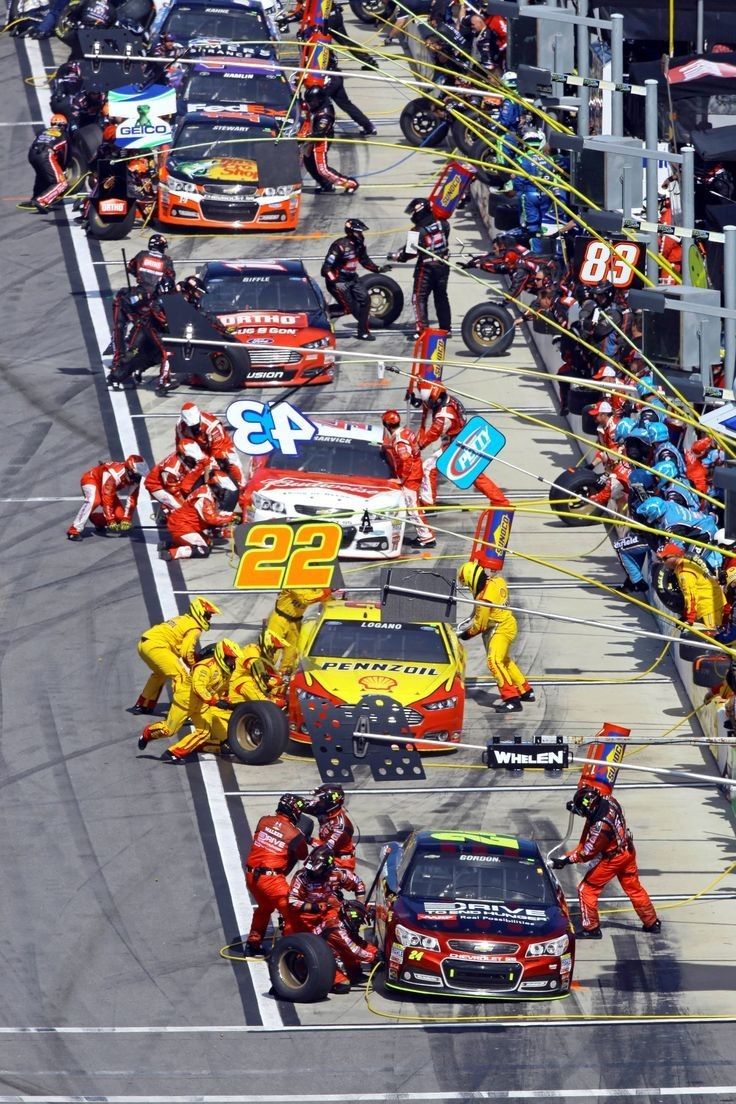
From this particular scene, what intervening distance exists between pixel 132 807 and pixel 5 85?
2499cm

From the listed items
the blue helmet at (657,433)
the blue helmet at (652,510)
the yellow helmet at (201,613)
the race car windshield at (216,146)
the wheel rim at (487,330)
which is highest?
the yellow helmet at (201,613)

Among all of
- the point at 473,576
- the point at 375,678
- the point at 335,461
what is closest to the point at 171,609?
the point at 335,461

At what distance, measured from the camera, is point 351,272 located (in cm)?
3388

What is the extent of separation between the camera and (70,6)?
4566cm

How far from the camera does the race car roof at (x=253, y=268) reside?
3331 centimetres

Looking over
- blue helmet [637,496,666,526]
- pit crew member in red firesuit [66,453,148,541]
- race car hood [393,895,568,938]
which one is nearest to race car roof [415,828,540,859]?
race car hood [393,895,568,938]

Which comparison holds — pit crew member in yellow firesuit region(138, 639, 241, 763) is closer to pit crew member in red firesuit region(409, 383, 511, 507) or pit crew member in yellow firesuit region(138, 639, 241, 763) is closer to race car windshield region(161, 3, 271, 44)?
pit crew member in red firesuit region(409, 383, 511, 507)

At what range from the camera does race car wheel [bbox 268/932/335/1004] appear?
64.1 feet

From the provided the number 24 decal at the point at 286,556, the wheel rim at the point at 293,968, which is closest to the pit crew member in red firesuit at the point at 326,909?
the wheel rim at the point at 293,968

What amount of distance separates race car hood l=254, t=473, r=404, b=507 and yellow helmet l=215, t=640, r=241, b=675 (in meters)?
4.18

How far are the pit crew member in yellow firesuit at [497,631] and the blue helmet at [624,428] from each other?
142 inches

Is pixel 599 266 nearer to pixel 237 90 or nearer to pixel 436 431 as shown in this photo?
pixel 436 431

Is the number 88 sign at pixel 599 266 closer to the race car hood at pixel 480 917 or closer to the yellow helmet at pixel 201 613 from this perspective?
the yellow helmet at pixel 201 613

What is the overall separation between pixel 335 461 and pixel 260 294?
4.73m
